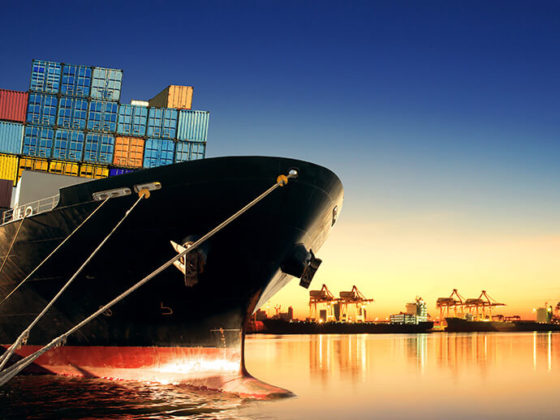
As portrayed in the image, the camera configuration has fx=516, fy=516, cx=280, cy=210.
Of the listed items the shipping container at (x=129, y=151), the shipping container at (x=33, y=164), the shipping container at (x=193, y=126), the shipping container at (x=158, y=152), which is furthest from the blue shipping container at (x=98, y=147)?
the shipping container at (x=193, y=126)

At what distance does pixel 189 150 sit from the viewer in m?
26.6

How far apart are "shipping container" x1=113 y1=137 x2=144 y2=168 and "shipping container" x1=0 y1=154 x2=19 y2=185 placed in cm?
469

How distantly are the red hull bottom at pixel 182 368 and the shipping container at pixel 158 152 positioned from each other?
12.6m

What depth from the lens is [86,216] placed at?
13.2m

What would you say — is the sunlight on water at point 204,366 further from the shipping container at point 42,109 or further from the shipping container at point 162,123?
the shipping container at point 42,109

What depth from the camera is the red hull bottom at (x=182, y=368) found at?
1277cm

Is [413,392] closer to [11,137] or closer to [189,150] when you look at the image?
[189,150]

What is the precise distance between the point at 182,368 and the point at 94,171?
1490cm

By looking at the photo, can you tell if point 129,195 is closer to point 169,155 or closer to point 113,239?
point 113,239

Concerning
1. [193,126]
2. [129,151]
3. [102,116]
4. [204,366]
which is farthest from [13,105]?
[204,366]

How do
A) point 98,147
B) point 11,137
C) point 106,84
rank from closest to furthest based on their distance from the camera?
point 11,137
point 98,147
point 106,84

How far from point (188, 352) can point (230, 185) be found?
14.6 ft

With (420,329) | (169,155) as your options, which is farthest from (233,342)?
(420,329)

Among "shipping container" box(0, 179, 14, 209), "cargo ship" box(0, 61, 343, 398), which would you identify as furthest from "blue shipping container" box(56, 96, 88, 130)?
"cargo ship" box(0, 61, 343, 398)
